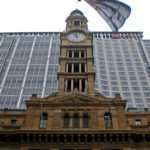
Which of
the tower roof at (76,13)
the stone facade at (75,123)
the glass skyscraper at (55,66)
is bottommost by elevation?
the stone facade at (75,123)

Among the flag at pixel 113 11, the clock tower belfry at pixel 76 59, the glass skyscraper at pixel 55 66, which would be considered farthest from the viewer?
the glass skyscraper at pixel 55 66

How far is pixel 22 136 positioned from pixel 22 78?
70947 mm

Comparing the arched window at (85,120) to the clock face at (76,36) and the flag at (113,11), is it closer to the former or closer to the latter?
the flag at (113,11)

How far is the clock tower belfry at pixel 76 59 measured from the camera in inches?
2130

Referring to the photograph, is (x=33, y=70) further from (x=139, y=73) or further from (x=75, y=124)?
(x=75, y=124)

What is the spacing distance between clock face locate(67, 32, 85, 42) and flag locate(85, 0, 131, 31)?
5256 millimetres

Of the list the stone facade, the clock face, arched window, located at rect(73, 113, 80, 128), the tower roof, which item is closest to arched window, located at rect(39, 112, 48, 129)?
the stone facade

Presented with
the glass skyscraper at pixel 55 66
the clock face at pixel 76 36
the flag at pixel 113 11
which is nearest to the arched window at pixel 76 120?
the flag at pixel 113 11

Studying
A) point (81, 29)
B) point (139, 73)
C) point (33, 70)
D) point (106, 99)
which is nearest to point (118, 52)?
point (139, 73)

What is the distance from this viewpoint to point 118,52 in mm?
131875

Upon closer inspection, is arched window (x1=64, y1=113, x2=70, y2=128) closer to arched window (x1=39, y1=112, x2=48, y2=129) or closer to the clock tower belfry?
arched window (x1=39, y1=112, x2=48, y2=129)

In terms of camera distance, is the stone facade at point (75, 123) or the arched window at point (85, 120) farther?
the arched window at point (85, 120)

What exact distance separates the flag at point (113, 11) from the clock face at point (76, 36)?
5.26 m

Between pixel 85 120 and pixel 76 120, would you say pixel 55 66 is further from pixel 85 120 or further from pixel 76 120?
pixel 85 120
